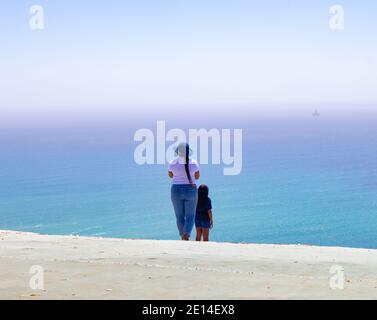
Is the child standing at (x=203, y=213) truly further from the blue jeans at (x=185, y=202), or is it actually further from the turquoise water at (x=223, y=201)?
the turquoise water at (x=223, y=201)

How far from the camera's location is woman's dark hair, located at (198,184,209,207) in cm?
1459

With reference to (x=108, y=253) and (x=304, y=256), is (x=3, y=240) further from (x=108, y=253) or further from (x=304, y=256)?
(x=304, y=256)

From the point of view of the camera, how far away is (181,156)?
13.5m

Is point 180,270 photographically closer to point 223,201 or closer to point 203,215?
point 203,215

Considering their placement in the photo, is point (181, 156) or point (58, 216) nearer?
point (181, 156)

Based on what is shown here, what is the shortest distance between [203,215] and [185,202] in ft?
4.70

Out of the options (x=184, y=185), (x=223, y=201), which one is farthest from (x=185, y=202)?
(x=223, y=201)

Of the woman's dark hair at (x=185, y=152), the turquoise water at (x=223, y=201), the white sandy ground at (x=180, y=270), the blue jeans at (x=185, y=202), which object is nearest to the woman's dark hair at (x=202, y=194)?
the blue jeans at (x=185, y=202)

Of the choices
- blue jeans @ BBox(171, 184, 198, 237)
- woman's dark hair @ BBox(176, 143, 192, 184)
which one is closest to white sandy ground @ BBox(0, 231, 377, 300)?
blue jeans @ BBox(171, 184, 198, 237)

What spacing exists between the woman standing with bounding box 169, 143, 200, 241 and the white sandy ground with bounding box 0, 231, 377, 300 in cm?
118

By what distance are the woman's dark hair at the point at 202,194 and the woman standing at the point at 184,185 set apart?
4.03ft

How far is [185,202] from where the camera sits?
1333 centimetres
